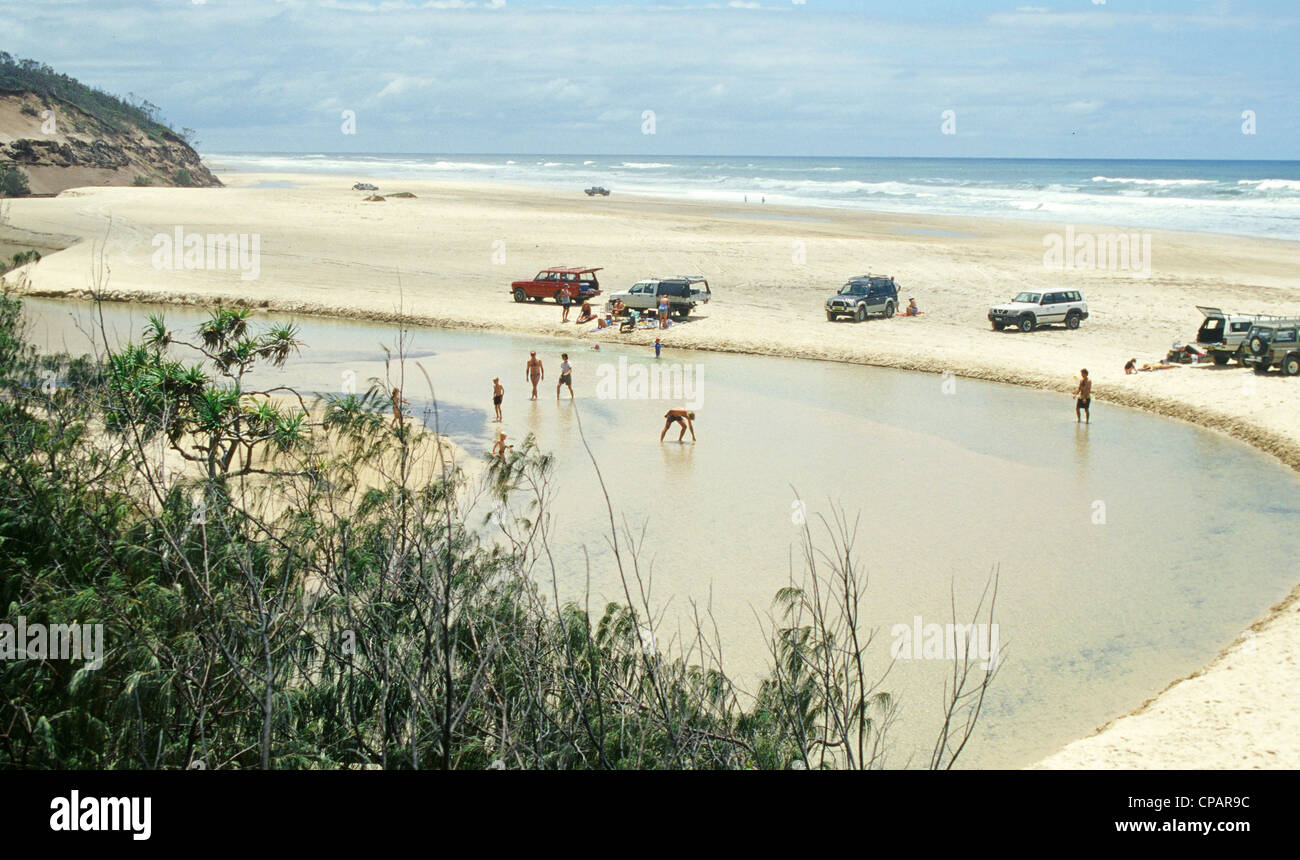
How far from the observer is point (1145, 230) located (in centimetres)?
7544

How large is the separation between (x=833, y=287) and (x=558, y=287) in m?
12.4

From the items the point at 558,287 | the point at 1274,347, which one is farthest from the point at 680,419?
the point at 558,287

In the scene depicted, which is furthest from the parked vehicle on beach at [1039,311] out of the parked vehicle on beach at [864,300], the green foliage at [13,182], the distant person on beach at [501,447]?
the green foliage at [13,182]

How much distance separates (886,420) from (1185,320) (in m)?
18.1

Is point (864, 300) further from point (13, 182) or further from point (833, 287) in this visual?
point (13, 182)

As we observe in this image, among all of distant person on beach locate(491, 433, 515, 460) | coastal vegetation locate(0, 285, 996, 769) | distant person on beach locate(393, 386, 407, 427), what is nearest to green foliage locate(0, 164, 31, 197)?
distant person on beach locate(491, 433, 515, 460)

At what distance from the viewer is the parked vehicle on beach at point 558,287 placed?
43.6m

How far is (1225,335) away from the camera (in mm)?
32406

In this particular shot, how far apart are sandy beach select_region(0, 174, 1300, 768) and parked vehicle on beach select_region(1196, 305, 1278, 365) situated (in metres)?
0.50

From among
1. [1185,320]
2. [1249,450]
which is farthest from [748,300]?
[1249,450]

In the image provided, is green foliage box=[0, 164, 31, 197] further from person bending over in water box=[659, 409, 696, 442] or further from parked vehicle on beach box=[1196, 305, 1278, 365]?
parked vehicle on beach box=[1196, 305, 1278, 365]

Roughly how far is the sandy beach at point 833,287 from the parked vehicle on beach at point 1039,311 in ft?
1.73

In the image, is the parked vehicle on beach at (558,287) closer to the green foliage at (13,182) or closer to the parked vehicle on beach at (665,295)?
the parked vehicle on beach at (665,295)
